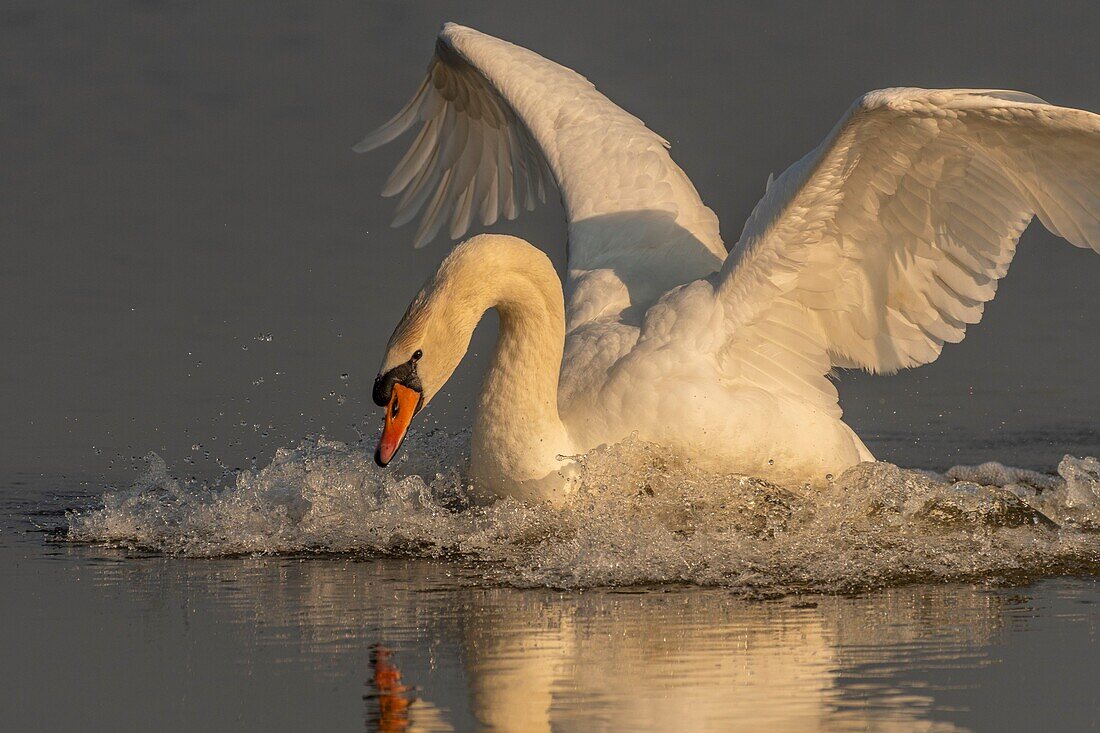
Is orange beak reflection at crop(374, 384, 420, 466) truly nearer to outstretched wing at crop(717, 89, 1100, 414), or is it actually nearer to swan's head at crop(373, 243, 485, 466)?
swan's head at crop(373, 243, 485, 466)

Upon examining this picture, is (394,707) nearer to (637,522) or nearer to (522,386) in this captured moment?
(637,522)

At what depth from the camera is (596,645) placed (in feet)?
19.0

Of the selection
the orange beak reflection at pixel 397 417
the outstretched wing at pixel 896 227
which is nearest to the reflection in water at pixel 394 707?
the orange beak reflection at pixel 397 417

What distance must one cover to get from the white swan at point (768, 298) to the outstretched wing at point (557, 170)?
3cm

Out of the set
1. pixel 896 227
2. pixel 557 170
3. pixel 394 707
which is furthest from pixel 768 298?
pixel 394 707

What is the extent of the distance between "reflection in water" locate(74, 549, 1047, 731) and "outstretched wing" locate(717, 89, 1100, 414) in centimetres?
210

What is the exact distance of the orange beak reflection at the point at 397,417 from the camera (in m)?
7.58

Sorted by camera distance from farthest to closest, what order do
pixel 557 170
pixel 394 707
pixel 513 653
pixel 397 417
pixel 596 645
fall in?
1. pixel 557 170
2. pixel 397 417
3. pixel 596 645
4. pixel 513 653
5. pixel 394 707

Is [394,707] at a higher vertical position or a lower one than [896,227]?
lower

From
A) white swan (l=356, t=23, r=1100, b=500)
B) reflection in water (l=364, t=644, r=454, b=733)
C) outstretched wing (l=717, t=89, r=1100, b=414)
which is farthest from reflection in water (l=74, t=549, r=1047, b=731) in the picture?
outstretched wing (l=717, t=89, r=1100, b=414)

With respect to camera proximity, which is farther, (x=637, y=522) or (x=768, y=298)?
(x=768, y=298)

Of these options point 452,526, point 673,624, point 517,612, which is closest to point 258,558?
point 452,526

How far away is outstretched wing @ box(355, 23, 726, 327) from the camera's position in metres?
9.67

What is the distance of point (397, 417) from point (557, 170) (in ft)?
9.89
